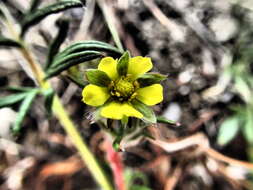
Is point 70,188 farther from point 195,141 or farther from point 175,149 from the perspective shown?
point 195,141

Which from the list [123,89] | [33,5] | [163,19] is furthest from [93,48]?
[163,19]

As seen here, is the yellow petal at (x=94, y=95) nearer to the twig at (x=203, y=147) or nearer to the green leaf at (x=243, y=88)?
the twig at (x=203, y=147)

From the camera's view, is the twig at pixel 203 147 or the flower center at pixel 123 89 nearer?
the flower center at pixel 123 89

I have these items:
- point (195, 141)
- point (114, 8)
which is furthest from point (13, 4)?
point (195, 141)

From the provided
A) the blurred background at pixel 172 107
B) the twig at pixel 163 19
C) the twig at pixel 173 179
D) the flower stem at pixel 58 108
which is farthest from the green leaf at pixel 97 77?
the twig at pixel 173 179

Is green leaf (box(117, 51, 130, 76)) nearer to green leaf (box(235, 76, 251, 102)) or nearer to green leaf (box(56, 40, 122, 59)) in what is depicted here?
green leaf (box(56, 40, 122, 59))

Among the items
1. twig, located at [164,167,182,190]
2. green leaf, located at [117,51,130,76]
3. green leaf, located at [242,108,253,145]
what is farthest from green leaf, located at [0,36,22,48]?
green leaf, located at [242,108,253,145]

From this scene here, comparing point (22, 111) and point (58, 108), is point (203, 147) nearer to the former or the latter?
point (58, 108)
